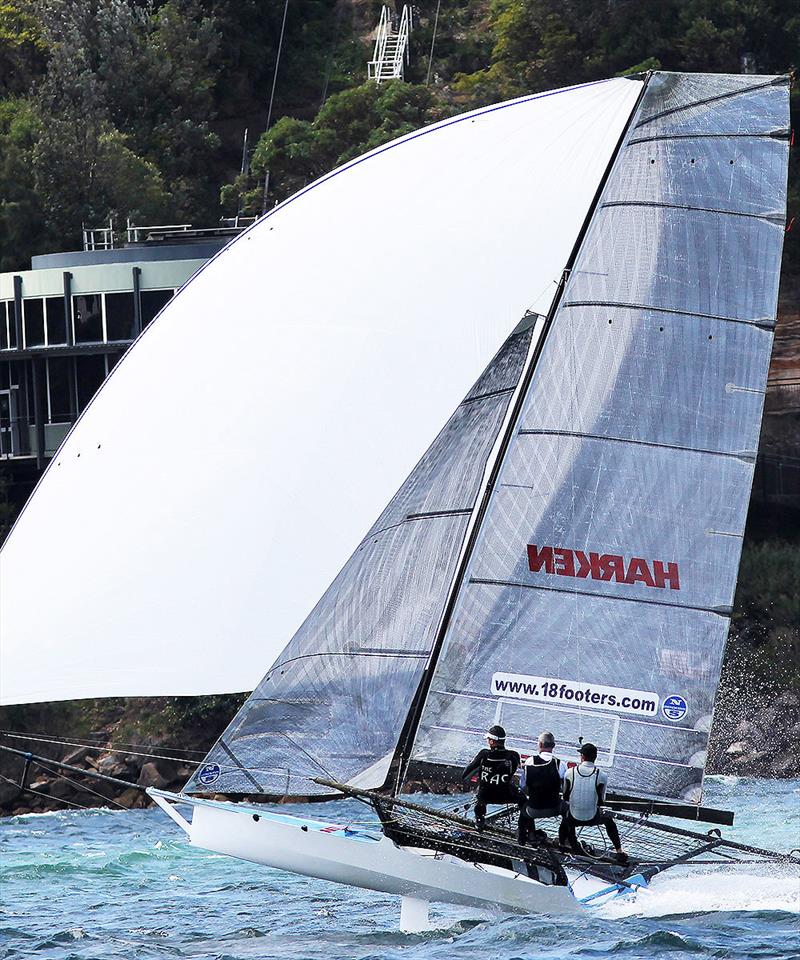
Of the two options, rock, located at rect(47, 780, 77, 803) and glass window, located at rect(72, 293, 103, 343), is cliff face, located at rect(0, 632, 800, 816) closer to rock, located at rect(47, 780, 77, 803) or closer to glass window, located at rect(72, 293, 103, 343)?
rock, located at rect(47, 780, 77, 803)

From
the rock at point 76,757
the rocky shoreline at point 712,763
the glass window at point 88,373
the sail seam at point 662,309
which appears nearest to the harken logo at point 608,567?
the sail seam at point 662,309

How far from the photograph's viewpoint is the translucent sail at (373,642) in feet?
45.8

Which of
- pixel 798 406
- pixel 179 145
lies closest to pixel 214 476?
pixel 798 406

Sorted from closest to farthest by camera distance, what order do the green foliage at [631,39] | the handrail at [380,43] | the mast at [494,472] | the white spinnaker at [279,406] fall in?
the white spinnaker at [279,406]
the mast at [494,472]
the green foliage at [631,39]
the handrail at [380,43]

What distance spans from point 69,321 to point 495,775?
2634 centimetres

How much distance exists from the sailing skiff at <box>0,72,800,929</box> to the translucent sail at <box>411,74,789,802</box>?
0.08 feet

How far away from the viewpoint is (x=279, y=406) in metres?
13.9

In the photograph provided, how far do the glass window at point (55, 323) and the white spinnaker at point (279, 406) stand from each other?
25.0 metres

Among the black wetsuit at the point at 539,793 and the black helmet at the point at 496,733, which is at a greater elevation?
the black helmet at the point at 496,733

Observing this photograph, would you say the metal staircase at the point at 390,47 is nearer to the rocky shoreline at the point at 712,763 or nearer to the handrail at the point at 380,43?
the handrail at the point at 380,43

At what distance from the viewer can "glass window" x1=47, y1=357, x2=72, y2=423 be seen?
38938 millimetres

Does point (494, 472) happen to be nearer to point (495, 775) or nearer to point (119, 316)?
point (495, 775)

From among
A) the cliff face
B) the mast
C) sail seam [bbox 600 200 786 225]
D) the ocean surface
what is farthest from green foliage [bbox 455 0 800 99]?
the mast

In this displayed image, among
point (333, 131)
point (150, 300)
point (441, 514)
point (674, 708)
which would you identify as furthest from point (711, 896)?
point (333, 131)
